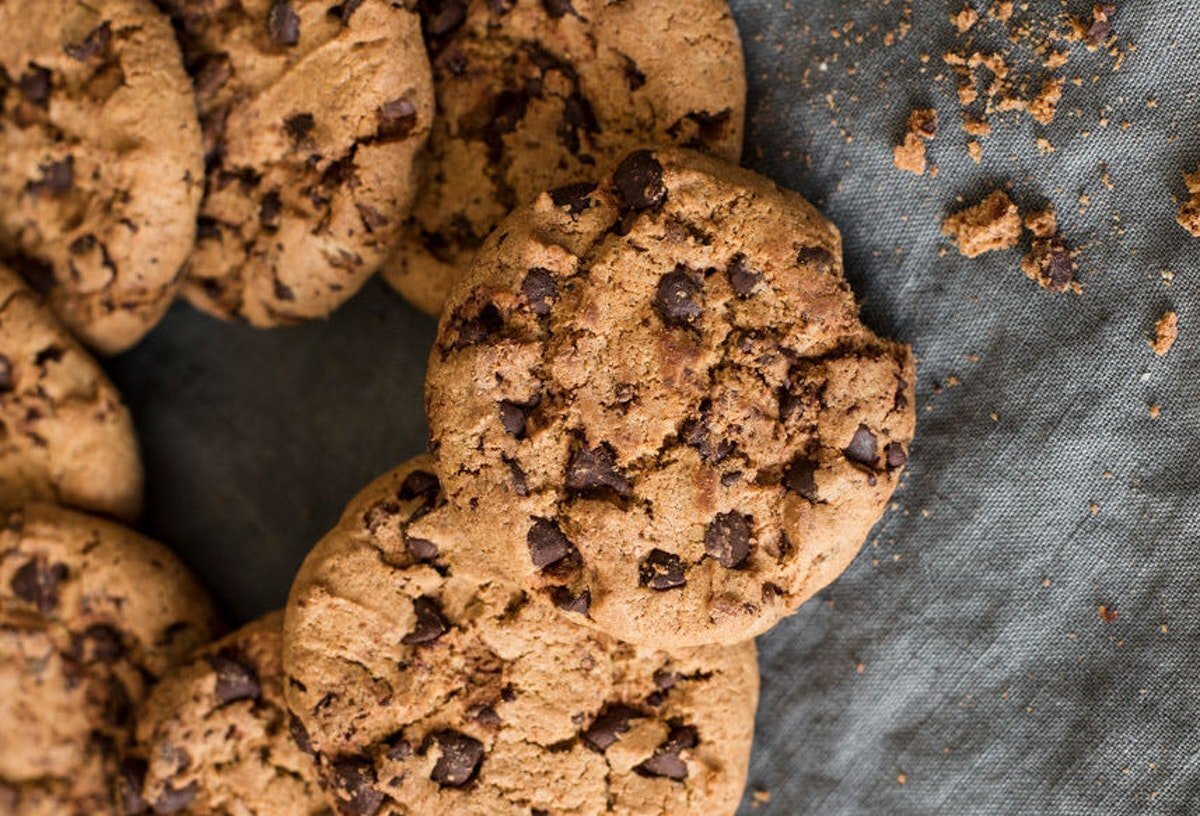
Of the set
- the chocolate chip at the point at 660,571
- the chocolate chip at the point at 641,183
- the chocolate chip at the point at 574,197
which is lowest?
the chocolate chip at the point at 660,571

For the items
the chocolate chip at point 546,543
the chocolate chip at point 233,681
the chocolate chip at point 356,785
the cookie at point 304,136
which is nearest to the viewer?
the chocolate chip at point 546,543

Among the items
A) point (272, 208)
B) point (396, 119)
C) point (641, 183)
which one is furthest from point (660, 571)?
point (272, 208)

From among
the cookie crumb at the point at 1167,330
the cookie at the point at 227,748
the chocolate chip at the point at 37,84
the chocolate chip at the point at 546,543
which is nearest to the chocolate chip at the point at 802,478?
the chocolate chip at the point at 546,543

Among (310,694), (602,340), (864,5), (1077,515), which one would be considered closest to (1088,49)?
(864,5)

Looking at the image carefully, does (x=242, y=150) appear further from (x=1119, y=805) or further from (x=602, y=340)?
(x=1119, y=805)

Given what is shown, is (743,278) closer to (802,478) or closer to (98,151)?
(802,478)

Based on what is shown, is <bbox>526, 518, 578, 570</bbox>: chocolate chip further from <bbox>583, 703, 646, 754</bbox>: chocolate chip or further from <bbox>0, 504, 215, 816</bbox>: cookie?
<bbox>0, 504, 215, 816</bbox>: cookie

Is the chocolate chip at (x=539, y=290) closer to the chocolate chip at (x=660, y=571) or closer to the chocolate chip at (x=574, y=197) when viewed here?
the chocolate chip at (x=574, y=197)
